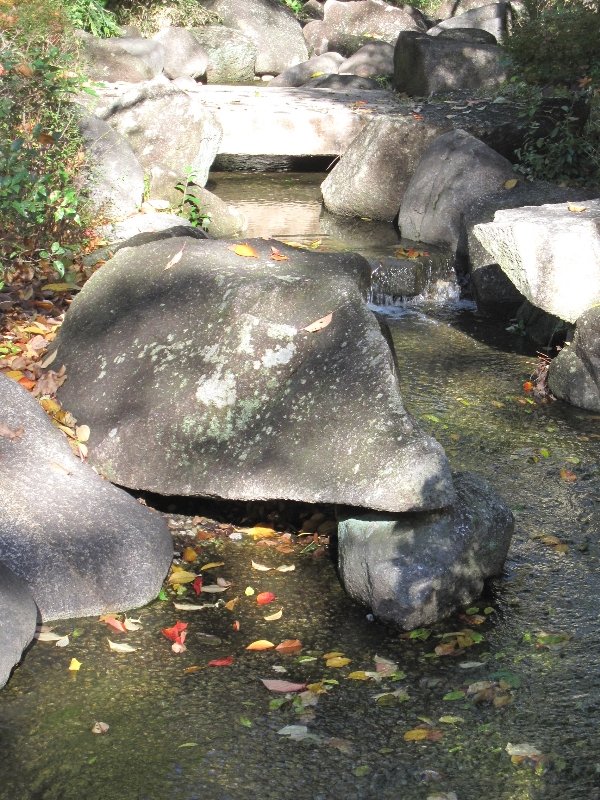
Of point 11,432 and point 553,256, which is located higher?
point 553,256

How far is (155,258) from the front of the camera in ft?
18.4

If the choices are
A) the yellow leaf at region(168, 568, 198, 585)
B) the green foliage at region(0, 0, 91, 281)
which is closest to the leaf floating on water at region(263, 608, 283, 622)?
the yellow leaf at region(168, 568, 198, 585)

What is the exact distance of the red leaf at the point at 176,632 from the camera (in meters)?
4.06

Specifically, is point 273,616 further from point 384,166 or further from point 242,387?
point 384,166

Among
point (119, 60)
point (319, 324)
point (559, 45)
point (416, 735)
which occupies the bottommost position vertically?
point (119, 60)

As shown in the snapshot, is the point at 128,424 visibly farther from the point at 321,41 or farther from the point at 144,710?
the point at 321,41

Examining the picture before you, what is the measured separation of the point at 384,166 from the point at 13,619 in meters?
8.22

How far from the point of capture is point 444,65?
15.1 m

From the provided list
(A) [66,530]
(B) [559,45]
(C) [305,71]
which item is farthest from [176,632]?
(C) [305,71]

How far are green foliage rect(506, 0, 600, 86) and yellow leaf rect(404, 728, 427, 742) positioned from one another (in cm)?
889

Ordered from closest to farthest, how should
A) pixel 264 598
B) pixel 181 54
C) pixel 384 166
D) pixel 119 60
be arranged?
pixel 264 598 < pixel 384 166 < pixel 119 60 < pixel 181 54

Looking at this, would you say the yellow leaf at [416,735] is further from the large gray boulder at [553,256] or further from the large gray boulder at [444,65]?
the large gray boulder at [444,65]

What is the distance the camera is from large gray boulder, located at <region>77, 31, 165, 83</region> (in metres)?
14.4

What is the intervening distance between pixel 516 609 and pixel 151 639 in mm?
1480
